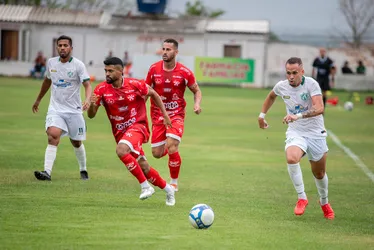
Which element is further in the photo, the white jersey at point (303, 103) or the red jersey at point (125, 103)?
the red jersey at point (125, 103)

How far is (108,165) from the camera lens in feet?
55.1

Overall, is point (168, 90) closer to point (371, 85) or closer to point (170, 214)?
point (170, 214)

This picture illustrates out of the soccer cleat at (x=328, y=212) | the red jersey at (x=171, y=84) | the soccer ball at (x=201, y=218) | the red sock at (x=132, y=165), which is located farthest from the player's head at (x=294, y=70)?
the red jersey at (x=171, y=84)

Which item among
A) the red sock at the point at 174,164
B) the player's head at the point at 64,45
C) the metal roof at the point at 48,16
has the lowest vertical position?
the red sock at the point at 174,164

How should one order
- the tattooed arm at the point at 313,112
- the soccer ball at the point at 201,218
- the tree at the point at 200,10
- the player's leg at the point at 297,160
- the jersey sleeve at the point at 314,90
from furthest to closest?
1. the tree at the point at 200,10
2. the jersey sleeve at the point at 314,90
3. the player's leg at the point at 297,160
4. the tattooed arm at the point at 313,112
5. the soccer ball at the point at 201,218

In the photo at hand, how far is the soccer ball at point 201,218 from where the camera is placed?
32.3ft

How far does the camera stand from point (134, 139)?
11883mm

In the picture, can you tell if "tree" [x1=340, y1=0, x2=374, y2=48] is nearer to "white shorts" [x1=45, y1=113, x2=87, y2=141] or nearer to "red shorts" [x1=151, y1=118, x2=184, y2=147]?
"white shorts" [x1=45, y1=113, x2=87, y2=141]

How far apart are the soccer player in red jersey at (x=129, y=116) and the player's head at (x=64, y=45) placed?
7.91 feet

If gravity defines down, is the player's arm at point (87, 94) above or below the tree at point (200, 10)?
below

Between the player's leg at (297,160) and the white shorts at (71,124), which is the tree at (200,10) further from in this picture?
the player's leg at (297,160)

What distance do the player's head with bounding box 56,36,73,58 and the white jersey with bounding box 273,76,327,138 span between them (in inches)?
158

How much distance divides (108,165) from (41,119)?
11129 mm

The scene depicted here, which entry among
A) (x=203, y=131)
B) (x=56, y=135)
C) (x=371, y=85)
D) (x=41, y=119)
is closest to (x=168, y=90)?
(x=56, y=135)
